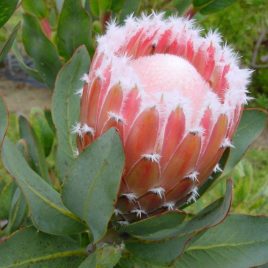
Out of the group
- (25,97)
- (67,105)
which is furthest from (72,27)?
(25,97)

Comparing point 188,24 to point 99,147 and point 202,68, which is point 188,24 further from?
point 99,147

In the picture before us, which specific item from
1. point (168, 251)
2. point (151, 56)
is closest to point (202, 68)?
point (151, 56)

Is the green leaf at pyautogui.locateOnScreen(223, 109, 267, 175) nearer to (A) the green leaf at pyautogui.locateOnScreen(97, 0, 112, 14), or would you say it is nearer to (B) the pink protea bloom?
(B) the pink protea bloom

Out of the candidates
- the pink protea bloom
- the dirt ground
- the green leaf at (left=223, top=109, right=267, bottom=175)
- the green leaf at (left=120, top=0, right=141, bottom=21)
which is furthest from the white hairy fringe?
the dirt ground

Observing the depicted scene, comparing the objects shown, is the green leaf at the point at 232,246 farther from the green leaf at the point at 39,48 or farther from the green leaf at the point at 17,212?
the green leaf at the point at 39,48

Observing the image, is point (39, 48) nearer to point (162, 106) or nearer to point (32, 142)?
point (32, 142)

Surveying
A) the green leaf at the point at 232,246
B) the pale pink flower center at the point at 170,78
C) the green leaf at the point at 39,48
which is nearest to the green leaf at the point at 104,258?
the green leaf at the point at 232,246
